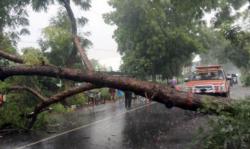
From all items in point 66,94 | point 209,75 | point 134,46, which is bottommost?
point 66,94

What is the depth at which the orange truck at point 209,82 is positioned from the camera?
20.8 m

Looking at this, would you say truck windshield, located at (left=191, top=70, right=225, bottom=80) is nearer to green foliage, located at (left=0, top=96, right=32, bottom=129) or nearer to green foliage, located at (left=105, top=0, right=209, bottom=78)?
green foliage, located at (left=105, top=0, right=209, bottom=78)

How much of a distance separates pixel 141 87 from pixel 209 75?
13.6m

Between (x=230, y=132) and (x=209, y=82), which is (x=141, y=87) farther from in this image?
(x=209, y=82)

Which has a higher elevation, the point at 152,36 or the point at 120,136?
the point at 152,36

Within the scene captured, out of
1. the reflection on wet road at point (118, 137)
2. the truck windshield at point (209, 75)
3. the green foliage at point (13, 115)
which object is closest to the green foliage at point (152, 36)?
the truck windshield at point (209, 75)

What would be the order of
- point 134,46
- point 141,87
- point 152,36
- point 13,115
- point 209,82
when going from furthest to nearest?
point 134,46
point 152,36
point 209,82
point 13,115
point 141,87

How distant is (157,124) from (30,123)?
4.51m

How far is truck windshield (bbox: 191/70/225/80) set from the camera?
2182 centimetres

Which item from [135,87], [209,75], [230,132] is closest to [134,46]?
[209,75]

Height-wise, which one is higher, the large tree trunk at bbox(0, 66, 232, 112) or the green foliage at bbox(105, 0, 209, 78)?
the green foliage at bbox(105, 0, 209, 78)

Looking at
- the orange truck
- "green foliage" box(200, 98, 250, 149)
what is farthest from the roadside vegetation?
the orange truck

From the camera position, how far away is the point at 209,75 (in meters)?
22.2

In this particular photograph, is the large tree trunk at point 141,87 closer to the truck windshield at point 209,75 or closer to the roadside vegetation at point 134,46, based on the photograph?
the roadside vegetation at point 134,46
